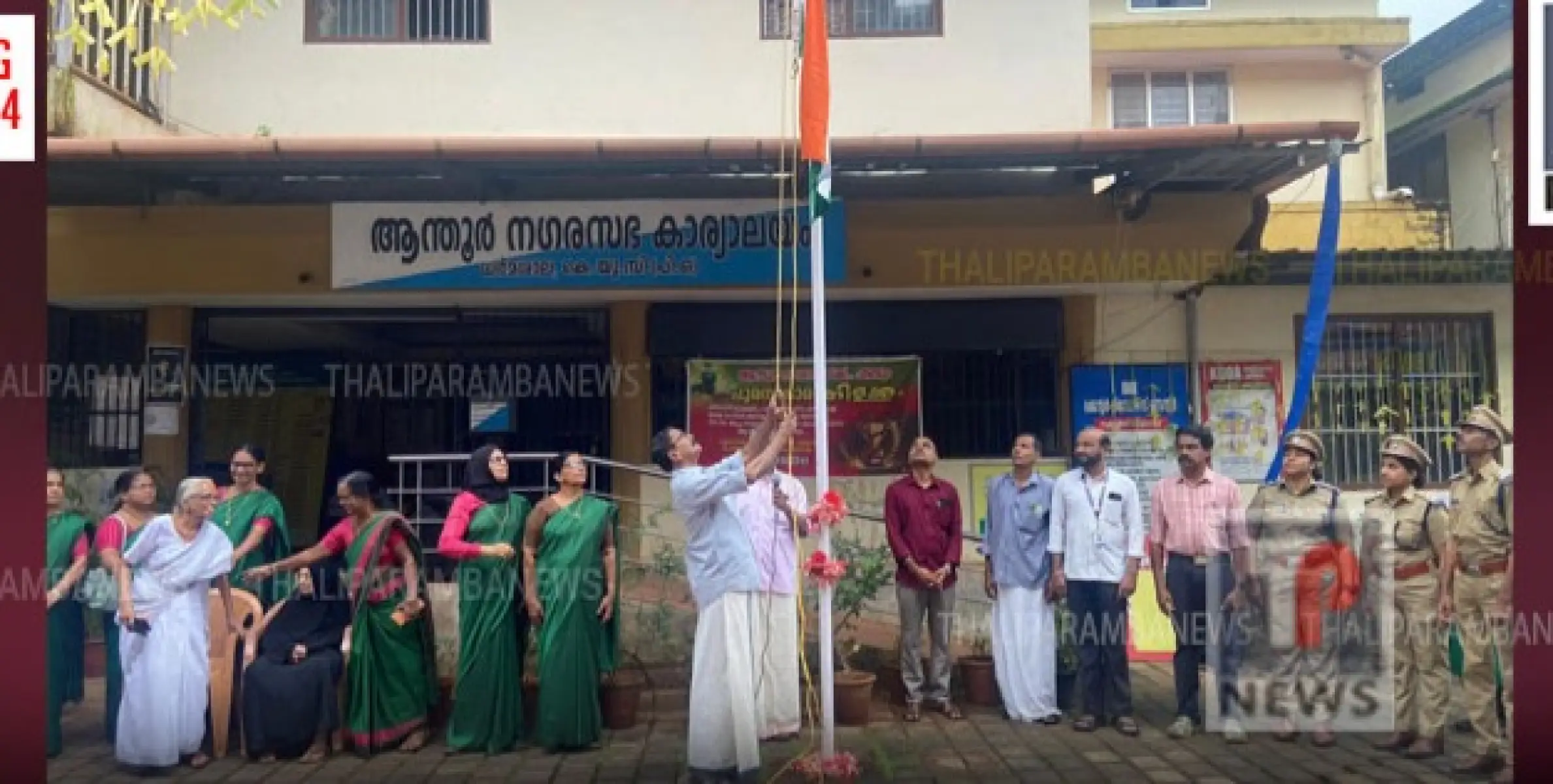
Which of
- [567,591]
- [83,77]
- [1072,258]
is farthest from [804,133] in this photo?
[83,77]

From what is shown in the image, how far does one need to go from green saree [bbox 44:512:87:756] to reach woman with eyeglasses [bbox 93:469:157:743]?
0.45 feet

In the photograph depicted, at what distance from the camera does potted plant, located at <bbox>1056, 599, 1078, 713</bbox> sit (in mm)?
7031

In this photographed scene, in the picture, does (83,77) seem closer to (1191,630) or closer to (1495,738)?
(1191,630)

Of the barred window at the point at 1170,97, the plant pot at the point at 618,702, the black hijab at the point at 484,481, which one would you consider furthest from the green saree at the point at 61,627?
the barred window at the point at 1170,97

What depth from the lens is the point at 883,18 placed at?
31.3 feet

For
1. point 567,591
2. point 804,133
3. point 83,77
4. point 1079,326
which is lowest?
point 567,591

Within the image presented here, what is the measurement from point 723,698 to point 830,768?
611mm

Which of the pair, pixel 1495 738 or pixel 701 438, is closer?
pixel 1495 738

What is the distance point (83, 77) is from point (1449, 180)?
42.5 ft

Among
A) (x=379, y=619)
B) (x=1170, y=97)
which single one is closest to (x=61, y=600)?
(x=379, y=619)

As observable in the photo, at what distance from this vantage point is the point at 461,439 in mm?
10383

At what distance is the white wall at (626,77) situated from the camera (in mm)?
9445

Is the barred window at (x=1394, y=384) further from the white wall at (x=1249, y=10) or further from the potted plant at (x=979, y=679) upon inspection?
the white wall at (x=1249, y=10)

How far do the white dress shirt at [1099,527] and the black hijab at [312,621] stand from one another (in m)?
3.84
